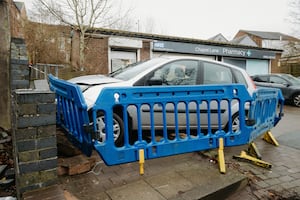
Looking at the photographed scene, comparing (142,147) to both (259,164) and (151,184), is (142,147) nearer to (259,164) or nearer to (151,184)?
(151,184)

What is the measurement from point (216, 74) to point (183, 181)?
2.46 metres

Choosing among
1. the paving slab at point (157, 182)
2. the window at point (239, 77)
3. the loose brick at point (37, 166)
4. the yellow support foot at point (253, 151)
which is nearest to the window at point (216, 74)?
the window at point (239, 77)

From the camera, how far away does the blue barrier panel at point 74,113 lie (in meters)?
2.49

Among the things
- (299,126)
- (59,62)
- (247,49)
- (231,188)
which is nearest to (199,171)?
(231,188)

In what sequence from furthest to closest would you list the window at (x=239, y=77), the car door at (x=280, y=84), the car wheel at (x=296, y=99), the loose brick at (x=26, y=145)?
the car door at (x=280, y=84), the car wheel at (x=296, y=99), the window at (x=239, y=77), the loose brick at (x=26, y=145)

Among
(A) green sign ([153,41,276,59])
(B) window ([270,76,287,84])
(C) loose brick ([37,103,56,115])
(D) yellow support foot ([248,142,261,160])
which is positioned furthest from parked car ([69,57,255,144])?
(A) green sign ([153,41,276,59])

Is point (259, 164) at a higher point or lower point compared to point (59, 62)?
lower

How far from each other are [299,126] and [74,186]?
6.47m

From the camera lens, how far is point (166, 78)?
408 centimetres

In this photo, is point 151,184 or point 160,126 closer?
point 151,184

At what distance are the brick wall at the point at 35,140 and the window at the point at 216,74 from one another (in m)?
2.99

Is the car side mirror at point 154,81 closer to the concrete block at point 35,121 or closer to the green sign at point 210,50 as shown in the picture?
the concrete block at point 35,121

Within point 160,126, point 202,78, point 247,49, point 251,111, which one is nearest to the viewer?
point 251,111

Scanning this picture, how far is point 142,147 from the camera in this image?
2689 mm
